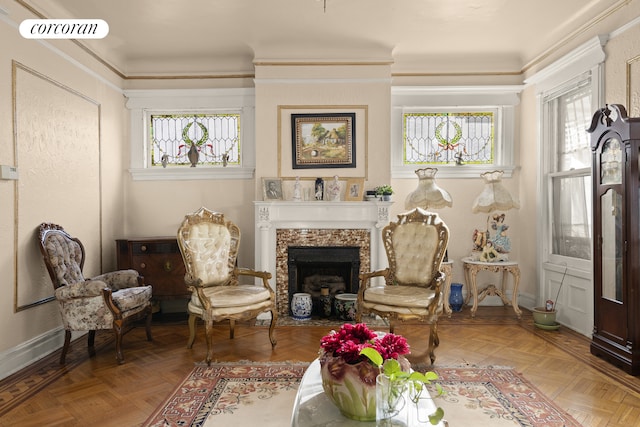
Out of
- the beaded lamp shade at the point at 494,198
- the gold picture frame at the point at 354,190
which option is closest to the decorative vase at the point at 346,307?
the gold picture frame at the point at 354,190

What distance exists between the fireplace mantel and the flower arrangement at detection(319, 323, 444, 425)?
2.87m

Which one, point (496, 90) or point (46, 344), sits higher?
point (496, 90)

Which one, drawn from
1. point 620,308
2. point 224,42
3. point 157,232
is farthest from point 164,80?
point 620,308

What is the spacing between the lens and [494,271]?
471 centimetres

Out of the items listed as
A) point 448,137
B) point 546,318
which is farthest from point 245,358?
point 448,137

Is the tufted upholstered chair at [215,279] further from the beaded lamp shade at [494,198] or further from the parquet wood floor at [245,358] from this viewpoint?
the beaded lamp shade at [494,198]

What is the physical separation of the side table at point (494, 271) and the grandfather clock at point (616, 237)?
110 centimetres

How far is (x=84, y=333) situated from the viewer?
4246 millimetres

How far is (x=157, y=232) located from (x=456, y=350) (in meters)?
3.84

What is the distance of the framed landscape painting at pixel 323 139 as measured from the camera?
490 cm

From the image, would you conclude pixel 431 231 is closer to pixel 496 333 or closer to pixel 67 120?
pixel 496 333

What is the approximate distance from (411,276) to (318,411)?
91.7 inches

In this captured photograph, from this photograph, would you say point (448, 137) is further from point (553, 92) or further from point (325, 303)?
point (325, 303)

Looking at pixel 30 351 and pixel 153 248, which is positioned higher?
pixel 153 248
